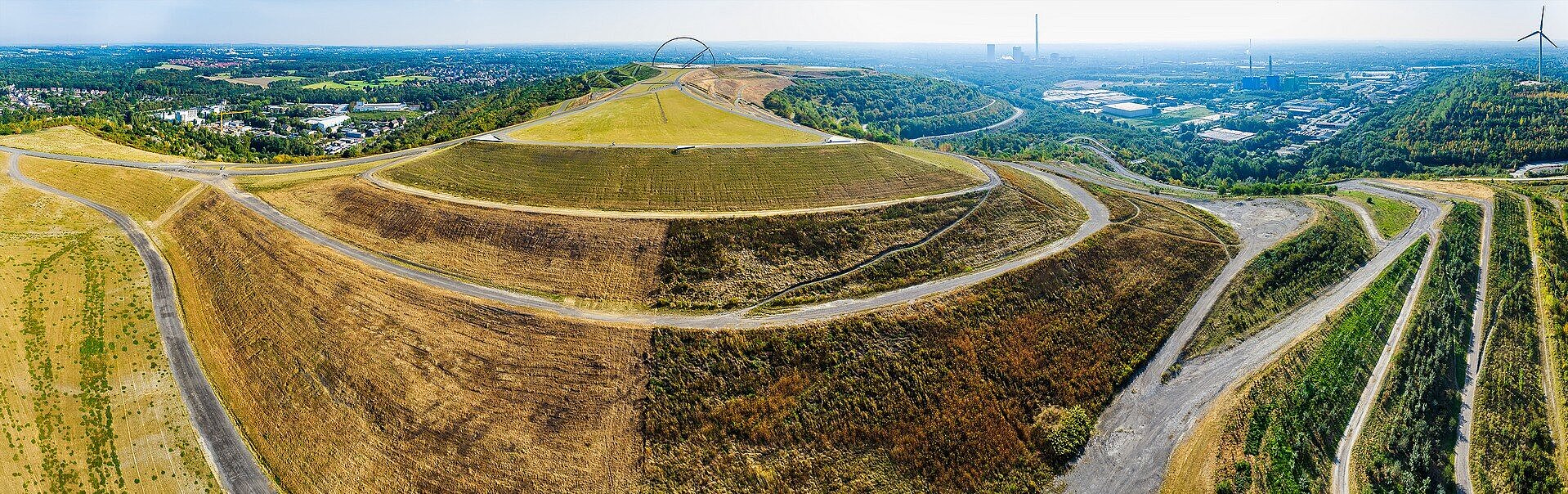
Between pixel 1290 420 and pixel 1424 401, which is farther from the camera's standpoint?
pixel 1424 401

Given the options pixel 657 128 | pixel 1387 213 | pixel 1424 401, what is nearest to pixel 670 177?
pixel 657 128

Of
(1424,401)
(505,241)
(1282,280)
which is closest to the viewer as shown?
(1424,401)

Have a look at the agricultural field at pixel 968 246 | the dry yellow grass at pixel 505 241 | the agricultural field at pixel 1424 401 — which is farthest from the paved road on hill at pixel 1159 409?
the dry yellow grass at pixel 505 241

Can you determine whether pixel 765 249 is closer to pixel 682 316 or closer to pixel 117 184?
pixel 682 316

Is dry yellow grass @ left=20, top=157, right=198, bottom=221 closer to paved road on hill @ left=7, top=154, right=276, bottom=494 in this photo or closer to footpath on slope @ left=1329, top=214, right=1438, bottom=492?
paved road on hill @ left=7, top=154, right=276, bottom=494

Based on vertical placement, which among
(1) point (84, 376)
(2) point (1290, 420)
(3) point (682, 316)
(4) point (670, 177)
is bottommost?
(2) point (1290, 420)

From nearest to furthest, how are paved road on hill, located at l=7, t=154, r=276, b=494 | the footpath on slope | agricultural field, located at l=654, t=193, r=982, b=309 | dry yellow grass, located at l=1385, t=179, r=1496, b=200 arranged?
paved road on hill, located at l=7, t=154, r=276, b=494, the footpath on slope, agricultural field, located at l=654, t=193, r=982, b=309, dry yellow grass, located at l=1385, t=179, r=1496, b=200

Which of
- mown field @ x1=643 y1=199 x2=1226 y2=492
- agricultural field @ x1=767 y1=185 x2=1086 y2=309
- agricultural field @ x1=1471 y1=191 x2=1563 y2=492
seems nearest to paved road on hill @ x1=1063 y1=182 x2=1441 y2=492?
mown field @ x1=643 y1=199 x2=1226 y2=492
